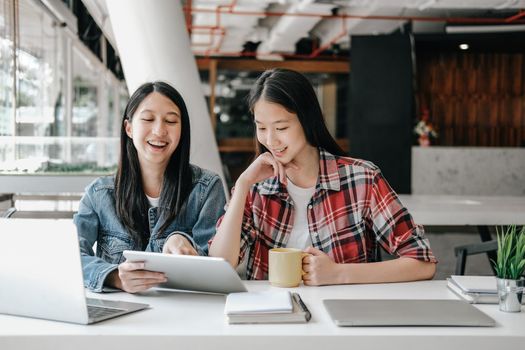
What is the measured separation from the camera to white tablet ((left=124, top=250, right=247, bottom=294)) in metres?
1.51

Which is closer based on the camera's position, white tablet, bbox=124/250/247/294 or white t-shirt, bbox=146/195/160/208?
white tablet, bbox=124/250/247/294

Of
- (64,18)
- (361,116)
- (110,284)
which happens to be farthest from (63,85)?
(110,284)

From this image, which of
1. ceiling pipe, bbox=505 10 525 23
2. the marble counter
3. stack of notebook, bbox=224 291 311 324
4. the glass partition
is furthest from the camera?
the marble counter

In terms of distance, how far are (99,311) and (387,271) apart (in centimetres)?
85

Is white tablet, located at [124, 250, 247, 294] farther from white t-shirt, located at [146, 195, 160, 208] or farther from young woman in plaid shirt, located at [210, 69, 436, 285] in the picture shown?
white t-shirt, located at [146, 195, 160, 208]

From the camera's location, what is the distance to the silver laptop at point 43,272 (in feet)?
4.33

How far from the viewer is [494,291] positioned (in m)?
1.61

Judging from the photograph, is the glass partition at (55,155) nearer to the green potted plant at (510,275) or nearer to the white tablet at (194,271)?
the white tablet at (194,271)

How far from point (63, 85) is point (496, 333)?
696 cm

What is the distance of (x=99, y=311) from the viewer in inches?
56.9

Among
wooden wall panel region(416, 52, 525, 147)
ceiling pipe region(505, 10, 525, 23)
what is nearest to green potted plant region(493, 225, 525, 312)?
ceiling pipe region(505, 10, 525, 23)

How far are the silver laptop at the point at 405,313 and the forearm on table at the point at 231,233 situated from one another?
1.69 ft

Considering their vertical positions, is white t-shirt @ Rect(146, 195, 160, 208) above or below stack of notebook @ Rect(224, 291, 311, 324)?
above

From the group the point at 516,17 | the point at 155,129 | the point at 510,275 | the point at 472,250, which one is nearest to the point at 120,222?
the point at 155,129
